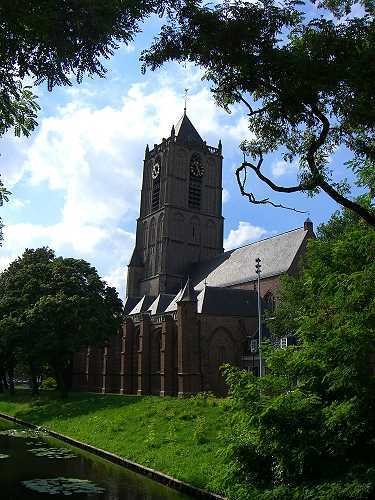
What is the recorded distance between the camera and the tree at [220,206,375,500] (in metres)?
11.2

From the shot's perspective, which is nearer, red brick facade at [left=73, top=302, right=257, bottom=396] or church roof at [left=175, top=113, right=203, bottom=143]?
red brick facade at [left=73, top=302, right=257, bottom=396]

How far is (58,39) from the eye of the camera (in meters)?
8.11

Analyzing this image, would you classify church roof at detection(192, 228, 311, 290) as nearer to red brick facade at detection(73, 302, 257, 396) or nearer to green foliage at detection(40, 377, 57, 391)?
red brick facade at detection(73, 302, 257, 396)

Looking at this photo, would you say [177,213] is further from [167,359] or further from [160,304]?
[167,359]

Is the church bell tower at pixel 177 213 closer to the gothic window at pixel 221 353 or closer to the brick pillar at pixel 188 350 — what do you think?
the gothic window at pixel 221 353

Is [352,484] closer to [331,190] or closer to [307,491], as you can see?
[307,491]

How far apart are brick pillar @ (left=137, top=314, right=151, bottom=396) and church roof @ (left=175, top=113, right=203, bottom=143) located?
3506 centimetres

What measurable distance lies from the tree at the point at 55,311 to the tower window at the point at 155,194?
99.0 ft

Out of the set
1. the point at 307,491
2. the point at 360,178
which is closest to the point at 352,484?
the point at 307,491

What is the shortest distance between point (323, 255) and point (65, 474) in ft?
40.7

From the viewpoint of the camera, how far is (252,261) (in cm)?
5938

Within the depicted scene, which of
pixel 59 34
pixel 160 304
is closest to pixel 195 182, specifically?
pixel 160 304

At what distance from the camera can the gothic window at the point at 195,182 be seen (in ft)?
254

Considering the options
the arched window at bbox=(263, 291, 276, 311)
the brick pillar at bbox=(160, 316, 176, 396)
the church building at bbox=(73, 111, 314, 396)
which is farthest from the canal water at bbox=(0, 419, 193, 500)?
the arched window at bbox=(263, 291, 276, 311)
